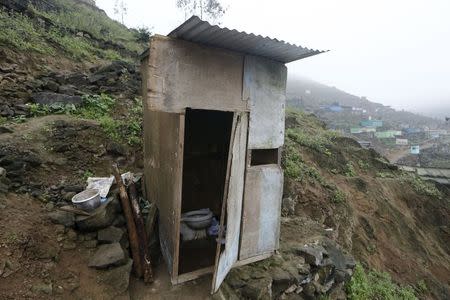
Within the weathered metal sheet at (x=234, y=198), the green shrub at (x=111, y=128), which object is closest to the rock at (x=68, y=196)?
the green shrub at (x=111, y=128)

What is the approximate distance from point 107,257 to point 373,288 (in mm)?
5599

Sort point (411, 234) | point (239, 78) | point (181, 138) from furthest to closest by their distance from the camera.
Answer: point (411, 234) < point (239, 78) < point (181, 138)

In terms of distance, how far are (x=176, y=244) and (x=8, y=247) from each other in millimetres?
1992

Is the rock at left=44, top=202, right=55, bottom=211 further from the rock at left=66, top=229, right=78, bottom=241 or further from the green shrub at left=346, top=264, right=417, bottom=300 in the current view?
the green shrub at left=346, top=264, right=417, bottom=300

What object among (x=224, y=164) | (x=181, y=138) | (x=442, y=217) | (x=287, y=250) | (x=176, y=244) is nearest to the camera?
(x=181, y=138)

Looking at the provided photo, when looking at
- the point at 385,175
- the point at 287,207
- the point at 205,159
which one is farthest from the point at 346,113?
the point at 205,159

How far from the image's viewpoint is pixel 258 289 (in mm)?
3939

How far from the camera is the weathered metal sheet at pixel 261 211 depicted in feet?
13.7

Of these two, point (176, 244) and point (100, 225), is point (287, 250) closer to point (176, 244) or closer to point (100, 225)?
point (176, 244)

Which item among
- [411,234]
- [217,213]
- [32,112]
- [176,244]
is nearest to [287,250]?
[217,213]

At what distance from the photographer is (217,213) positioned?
19.2 ft

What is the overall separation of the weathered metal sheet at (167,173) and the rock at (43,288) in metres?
1.41

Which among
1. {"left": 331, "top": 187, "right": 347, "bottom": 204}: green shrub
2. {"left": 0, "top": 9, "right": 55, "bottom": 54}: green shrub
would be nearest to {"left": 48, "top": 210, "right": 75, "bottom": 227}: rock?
{"left": 0, "top": 9, "right": 55, "bottom": 54}: green shrub

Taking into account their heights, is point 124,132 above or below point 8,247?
above
